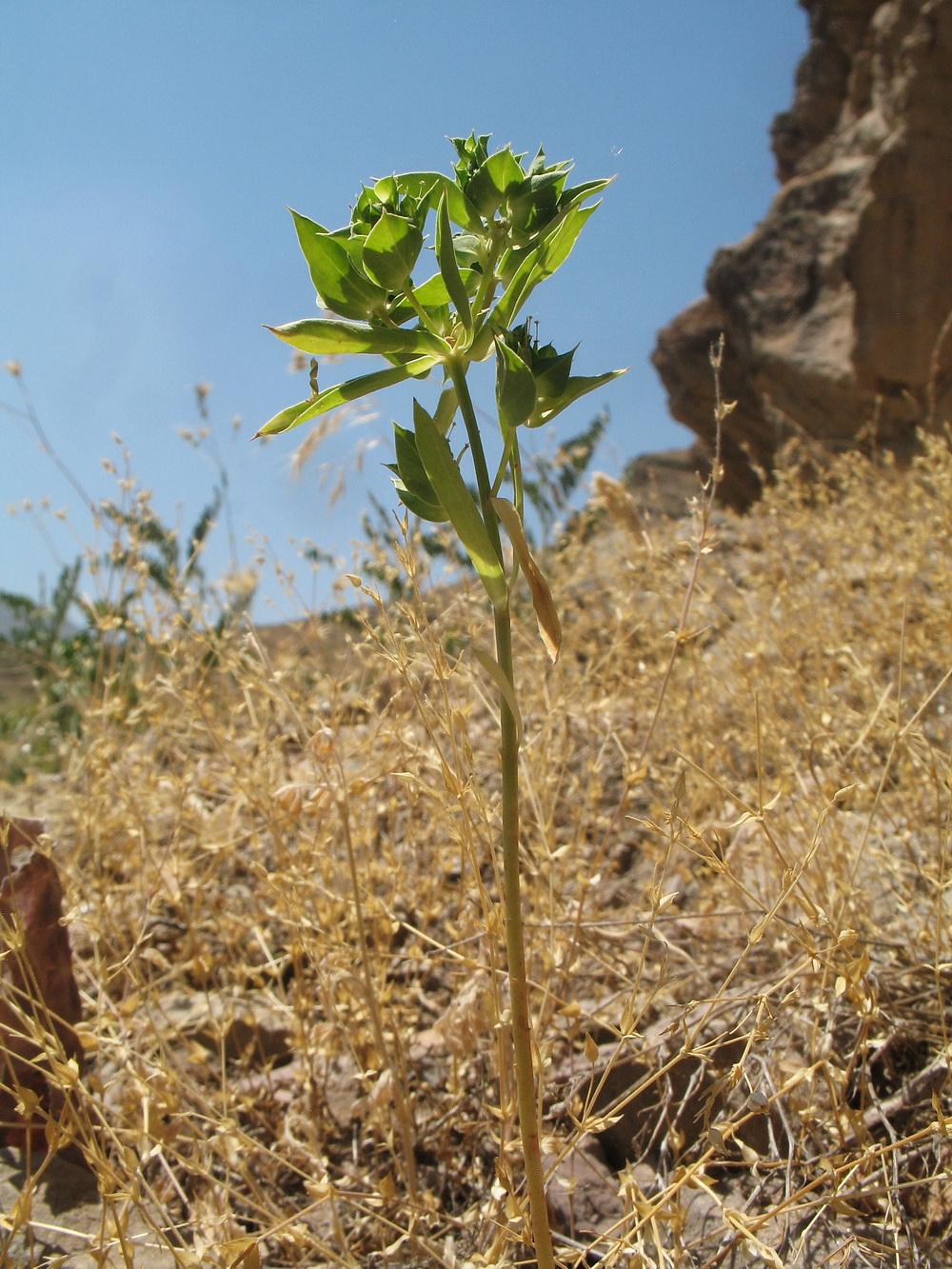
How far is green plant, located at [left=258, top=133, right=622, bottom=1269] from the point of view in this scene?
27.2 inches

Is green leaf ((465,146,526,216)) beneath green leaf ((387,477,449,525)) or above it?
above

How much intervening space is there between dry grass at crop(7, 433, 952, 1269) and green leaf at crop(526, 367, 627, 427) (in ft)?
0.67

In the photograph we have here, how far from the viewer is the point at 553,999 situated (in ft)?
3.43

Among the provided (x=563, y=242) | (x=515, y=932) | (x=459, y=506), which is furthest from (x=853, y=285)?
(x=515, y=932)

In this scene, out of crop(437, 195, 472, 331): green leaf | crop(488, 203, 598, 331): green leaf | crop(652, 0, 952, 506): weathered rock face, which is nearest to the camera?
crop(437, 195, 472, 331): green leaf

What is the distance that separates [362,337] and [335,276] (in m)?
0.06

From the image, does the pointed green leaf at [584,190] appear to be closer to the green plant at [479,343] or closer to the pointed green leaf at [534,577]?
the green plant at [479,343]

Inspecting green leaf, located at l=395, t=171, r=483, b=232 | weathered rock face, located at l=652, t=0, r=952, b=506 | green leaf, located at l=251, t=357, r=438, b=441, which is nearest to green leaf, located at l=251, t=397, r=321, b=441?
green leaf, located at l=251, t=357, r=438, b=441

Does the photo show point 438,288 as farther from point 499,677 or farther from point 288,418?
point 499,677

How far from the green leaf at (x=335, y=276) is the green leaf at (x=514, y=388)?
0.14m

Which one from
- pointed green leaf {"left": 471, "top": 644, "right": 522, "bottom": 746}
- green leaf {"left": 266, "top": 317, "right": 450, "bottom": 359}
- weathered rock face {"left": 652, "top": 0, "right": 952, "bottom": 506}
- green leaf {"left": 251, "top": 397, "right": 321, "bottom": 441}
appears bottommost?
pointed green leaf {"left": 471, "top": 644, "right": 522, "bottom": 746}

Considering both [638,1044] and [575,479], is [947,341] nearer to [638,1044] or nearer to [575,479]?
[575,479]

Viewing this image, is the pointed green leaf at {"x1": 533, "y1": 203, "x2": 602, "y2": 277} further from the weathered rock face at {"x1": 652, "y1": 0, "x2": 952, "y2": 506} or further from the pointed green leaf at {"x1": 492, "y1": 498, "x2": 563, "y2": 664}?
the weathered rock face at {"x1": 652, "y1": 0, "x2": 952, "y2": 506}

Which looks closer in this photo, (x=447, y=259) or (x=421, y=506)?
→ (x=447, y=259)
